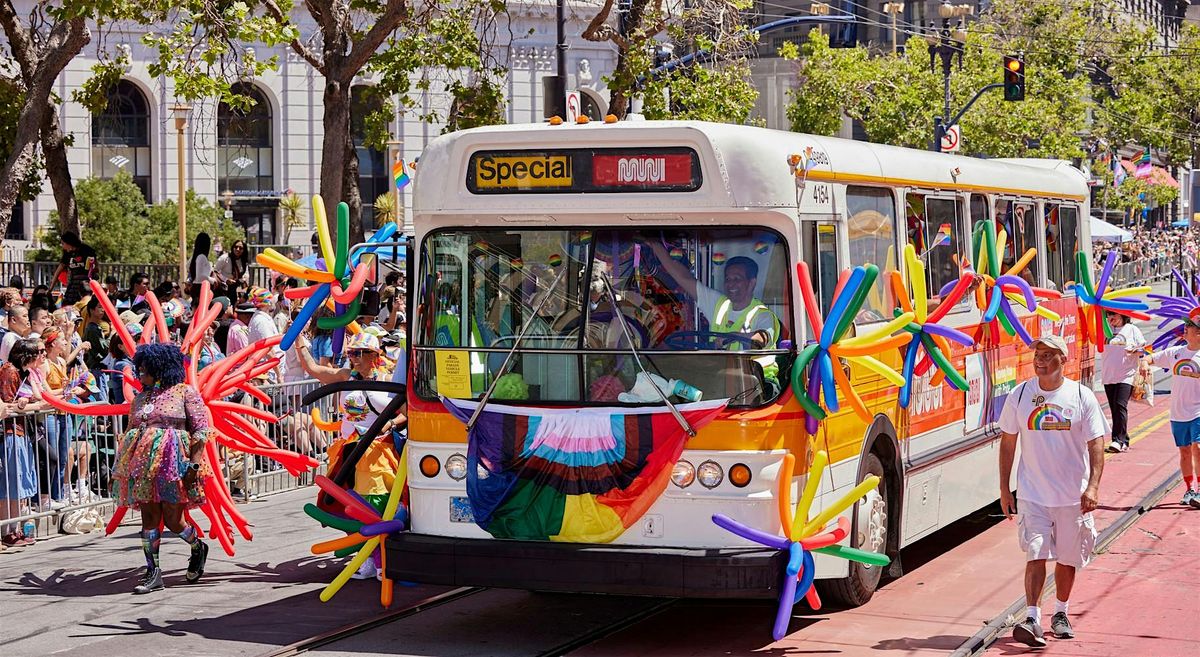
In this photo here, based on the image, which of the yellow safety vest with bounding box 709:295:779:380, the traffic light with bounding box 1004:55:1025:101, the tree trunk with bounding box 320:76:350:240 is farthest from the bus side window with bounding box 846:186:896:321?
the traffic light with bounding box 1004:55:1025:101

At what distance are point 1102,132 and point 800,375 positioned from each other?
60734 millimetres

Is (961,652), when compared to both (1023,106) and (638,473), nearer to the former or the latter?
(638,473)

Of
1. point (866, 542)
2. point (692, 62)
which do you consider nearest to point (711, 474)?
point (866, 542)

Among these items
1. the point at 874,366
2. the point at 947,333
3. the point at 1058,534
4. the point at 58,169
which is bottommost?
the point at 1058,534

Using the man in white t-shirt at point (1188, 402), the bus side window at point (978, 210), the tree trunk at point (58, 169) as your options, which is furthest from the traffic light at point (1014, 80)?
the bus side window at point (978, 210)

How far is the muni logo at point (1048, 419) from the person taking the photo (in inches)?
348

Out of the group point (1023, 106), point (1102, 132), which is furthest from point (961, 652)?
point (1102, 132)

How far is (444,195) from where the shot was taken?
29.7 feet

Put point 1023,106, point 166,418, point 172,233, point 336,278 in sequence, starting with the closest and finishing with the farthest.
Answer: point 336,278, point 166,418, point 172,233, point 1023,106

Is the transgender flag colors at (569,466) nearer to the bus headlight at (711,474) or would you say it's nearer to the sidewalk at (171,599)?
the bus headlight at (711,474)

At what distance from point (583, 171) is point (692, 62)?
17.3 metres

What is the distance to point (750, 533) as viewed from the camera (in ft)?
27.4

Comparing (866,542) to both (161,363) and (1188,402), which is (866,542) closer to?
(161,363)

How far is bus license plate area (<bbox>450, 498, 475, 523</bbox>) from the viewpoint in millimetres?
8938
